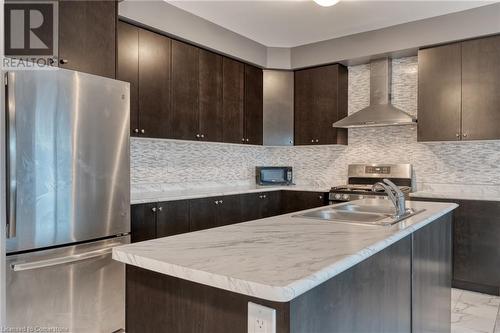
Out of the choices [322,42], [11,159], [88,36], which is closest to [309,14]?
[322,42]

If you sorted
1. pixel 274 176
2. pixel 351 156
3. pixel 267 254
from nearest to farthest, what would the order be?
1. pixel 267 254
2. pixel 351 156
3. pixel 274 176

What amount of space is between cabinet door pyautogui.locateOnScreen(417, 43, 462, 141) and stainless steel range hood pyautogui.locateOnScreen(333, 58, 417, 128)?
8.1 inches

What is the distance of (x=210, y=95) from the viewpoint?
152 inches

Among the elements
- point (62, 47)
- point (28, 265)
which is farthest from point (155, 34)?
point (28, 265)

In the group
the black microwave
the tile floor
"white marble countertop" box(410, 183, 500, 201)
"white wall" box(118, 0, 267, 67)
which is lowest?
the tile floor

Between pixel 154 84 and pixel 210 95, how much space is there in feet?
2.44

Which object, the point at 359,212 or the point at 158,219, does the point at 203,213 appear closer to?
the point at 158,219

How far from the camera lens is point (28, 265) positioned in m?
1.98

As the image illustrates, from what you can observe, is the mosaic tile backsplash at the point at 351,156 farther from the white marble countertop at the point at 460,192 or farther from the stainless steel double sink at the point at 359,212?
the stainless steel double sink at the point at 359,212

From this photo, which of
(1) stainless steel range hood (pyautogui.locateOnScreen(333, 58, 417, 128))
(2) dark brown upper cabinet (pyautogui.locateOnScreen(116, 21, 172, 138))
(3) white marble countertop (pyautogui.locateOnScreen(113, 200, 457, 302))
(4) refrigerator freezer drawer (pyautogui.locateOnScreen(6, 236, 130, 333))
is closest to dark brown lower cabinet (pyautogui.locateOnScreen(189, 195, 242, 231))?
(2) dark brown upper cabinet (pyautogui.locateOnScreen(116, 21, 172, 138))

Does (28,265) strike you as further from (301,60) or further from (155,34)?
(301,60)

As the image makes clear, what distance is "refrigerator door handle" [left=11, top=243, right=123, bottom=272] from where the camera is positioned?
1.95 m

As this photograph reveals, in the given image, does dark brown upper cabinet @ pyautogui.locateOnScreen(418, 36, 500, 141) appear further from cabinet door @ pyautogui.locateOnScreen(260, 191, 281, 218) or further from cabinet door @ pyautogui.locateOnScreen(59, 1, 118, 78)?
cabinet door @ pyautogui.locateOnScreen(59, 1, 118, 78)

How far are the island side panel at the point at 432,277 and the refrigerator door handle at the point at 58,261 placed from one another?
1883mm
